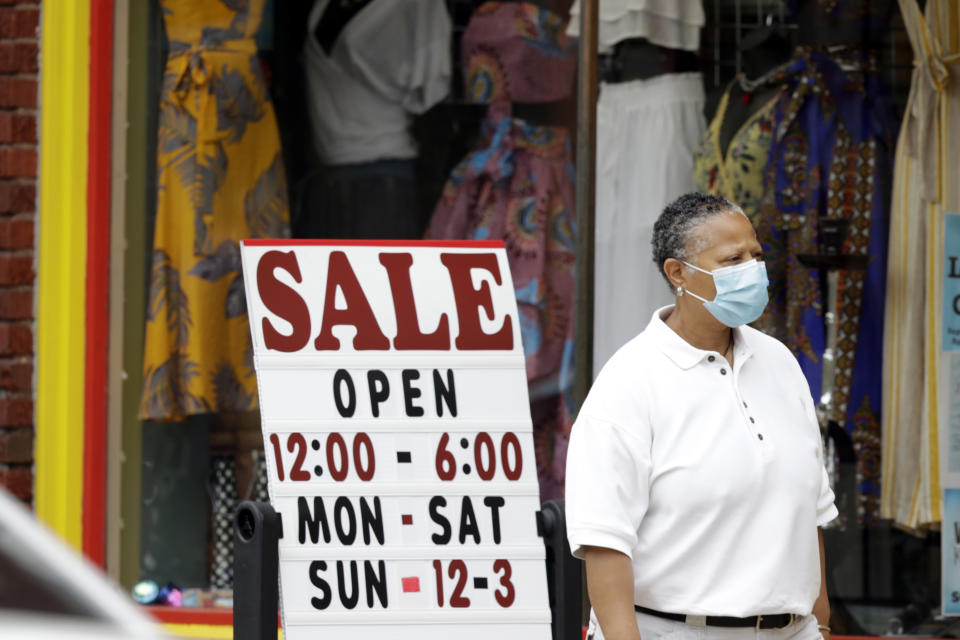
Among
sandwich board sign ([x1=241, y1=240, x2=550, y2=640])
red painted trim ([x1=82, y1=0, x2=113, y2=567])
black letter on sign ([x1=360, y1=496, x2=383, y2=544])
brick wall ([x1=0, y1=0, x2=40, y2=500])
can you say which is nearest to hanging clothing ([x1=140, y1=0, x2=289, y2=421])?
red painted trim ([x1=82, y1=0, x2=113, y2=567])

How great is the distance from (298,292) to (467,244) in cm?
41

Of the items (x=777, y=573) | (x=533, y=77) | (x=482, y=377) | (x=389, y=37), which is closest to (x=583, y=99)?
(x=533, y=77)

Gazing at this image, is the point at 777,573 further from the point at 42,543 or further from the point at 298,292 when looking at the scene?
the point at 42,543

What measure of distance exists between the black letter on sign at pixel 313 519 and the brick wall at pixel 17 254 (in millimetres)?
1964

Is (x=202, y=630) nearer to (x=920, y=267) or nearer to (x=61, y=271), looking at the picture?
(x=61, y=271)

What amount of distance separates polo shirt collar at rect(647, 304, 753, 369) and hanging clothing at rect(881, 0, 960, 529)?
6.57 ft

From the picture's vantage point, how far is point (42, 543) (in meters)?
1.35

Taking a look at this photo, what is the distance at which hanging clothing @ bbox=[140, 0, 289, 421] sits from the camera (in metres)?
5.14

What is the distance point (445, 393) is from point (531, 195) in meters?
1.75

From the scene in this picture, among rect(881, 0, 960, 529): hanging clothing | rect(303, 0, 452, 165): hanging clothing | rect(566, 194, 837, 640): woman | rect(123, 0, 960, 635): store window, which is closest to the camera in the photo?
rect(566, 194, 837, 640): woman

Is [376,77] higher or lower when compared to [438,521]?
higher

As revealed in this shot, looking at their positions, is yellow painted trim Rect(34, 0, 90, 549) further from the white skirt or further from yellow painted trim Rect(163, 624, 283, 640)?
the white skirt

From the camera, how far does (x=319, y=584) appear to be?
3336 mm

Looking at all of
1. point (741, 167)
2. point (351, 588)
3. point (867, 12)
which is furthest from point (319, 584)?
point (867, 12)
